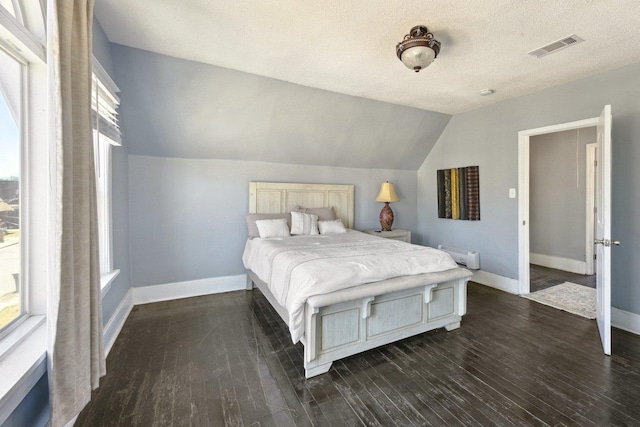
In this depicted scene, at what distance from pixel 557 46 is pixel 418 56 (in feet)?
4.35

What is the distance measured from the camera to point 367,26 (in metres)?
2.08

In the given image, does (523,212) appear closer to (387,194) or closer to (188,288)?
(387,194)

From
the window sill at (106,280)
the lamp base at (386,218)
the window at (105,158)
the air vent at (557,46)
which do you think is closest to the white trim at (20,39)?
the window at (105,158)

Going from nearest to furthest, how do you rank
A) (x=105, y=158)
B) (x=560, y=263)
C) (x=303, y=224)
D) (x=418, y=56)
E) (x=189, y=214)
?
(x=418, y=56), (x=105, y=158), (x=189, y=214), (x=303, y=224), (x=560, y=263)

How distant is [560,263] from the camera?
479 centimetres

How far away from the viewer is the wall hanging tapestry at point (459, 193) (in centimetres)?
418

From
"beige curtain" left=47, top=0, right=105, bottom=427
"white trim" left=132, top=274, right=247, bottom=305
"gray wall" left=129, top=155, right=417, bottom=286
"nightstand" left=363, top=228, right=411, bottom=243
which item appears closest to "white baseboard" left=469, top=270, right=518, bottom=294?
"nightstand" left=363, top=228, right=411, bottom=243

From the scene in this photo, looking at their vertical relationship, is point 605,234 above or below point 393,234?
above

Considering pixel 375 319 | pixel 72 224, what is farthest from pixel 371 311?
pixel 72 224

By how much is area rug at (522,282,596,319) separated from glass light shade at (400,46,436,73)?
309 centimetres

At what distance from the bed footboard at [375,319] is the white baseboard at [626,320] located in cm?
161

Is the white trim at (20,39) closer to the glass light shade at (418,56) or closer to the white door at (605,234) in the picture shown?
the glass light shade at (418,56)

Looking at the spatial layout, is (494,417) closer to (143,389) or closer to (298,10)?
(143,389)

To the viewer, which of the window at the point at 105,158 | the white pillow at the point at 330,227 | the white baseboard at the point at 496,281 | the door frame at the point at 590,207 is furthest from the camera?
the door frame at the point at 590,207
